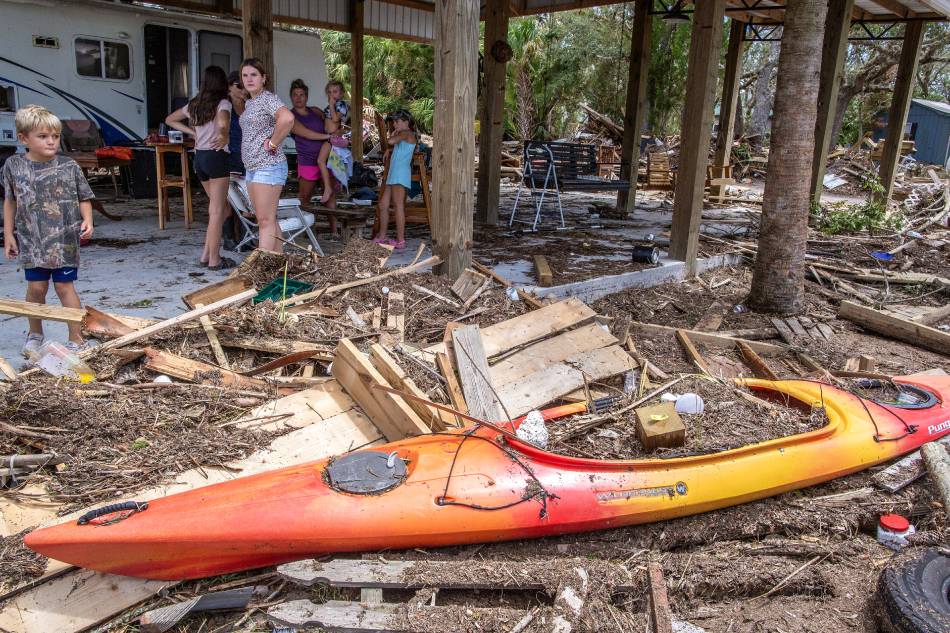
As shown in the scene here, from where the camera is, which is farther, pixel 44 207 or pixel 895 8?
pixel 895 8

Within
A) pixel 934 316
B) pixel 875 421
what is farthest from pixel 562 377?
pixel 934 316

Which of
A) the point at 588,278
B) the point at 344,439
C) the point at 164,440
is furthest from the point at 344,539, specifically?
the point at 588,278

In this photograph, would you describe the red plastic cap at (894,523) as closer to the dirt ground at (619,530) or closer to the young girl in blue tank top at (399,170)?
the dirt ground at (619,530)

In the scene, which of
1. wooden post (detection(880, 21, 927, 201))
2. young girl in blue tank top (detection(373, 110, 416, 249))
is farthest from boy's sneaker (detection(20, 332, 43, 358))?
wooden post (detection(880, 21, 927, 201))

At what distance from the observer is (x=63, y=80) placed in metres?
12.3

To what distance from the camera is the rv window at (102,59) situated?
12.4m

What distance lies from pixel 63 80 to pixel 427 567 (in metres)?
12.8

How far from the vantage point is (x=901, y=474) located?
148 inches

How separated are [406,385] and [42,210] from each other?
2563 mm

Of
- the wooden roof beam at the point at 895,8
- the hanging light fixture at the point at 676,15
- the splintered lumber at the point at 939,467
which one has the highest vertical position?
the wooden roof beam at the point at 895,8

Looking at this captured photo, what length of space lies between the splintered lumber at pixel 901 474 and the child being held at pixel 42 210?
4.65m

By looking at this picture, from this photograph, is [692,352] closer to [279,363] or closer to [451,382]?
[451,382]

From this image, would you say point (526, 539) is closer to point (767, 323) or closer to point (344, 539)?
point (344, 539)

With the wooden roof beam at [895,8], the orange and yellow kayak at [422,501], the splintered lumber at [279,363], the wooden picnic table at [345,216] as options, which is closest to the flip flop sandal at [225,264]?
the wooden picnic table at [345,216]
